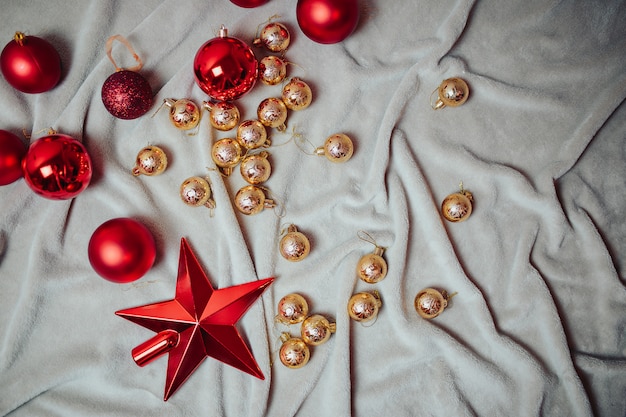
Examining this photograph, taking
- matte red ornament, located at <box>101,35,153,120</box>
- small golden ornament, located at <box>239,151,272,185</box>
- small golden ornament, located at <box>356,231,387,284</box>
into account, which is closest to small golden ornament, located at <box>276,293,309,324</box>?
small golden ornament, located at <box>356,231,387,284</box>

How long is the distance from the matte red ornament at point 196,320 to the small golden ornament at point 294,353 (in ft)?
0.18

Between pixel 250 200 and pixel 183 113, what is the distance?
208 mm

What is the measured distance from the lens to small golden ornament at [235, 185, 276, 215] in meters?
0.88

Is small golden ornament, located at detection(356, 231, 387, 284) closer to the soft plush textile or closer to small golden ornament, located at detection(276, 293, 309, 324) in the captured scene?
the soft plush textile

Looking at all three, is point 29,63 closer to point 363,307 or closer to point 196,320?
point 196,320

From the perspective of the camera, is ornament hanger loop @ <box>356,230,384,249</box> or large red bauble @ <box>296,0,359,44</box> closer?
large red bauble @ <box>296,0,359,44</box>

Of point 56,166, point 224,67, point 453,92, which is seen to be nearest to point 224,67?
point 224,67

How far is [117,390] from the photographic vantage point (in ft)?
2.94

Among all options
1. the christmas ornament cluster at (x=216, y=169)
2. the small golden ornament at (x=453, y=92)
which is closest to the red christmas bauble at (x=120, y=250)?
the christmas ornament cluster at (x=216, y=169)

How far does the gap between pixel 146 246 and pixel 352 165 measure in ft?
1.42

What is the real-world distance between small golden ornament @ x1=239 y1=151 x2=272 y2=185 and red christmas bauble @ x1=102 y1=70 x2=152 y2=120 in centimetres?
22

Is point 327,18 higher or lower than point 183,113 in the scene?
higher

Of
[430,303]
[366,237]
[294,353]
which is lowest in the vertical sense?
[294,353]

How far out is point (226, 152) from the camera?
2.88ft
